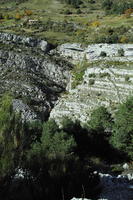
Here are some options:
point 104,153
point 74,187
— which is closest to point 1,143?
point 74,187

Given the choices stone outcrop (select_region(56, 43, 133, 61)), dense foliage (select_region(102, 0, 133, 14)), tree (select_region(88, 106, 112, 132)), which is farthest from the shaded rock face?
dense foliage (select_region(102, 0, 133, 14))

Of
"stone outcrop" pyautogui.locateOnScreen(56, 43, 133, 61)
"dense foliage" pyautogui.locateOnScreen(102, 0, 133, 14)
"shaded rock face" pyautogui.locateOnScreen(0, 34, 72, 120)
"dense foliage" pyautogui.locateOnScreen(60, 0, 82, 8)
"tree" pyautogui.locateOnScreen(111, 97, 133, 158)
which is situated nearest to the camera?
"tree" pyautogui.locateOnScreen(111, 97, 133, 158)

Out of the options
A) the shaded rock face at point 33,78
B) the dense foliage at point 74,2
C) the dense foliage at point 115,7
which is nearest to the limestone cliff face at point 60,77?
the shaded rock face at point 33,78

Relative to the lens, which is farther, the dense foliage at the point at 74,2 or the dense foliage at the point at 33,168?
the dense foliage at the point at 74,2

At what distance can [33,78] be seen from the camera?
50.3m

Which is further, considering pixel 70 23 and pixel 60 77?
pixel 70 23

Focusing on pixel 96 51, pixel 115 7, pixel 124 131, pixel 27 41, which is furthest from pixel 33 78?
pixel 115 7

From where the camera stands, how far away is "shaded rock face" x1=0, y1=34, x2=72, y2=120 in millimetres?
44781

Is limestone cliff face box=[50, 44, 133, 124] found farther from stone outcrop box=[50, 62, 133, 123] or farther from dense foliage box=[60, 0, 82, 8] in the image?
dense foliage box=[60, 0, 82, 8]

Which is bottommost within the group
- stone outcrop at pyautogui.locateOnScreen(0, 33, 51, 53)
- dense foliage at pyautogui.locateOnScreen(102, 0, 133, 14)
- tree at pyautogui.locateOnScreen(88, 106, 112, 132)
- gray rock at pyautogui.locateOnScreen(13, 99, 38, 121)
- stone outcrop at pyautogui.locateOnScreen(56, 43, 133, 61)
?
gray rock at pyautogui.locateOnScreen(13, 99, 38, 121)

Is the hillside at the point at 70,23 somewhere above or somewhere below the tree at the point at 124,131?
above

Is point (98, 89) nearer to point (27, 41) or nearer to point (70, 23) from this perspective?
point (27, 41)

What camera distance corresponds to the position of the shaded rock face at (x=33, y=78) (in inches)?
1763

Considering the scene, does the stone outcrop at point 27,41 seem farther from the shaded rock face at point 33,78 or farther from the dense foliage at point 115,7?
the dense foliage at point 115,7
